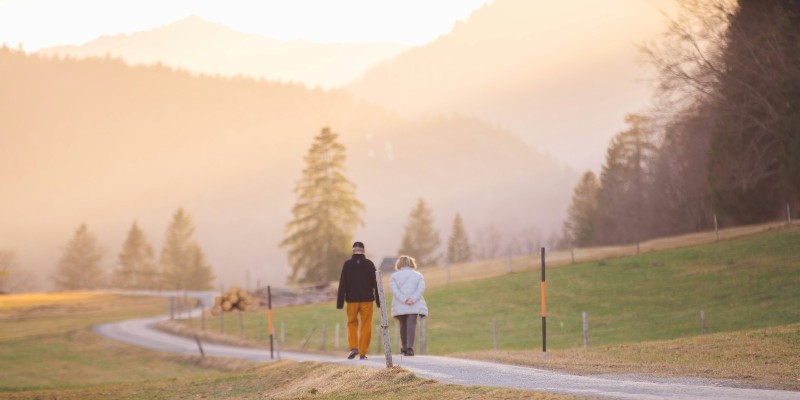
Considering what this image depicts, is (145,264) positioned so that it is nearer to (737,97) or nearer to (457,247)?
(457,247)

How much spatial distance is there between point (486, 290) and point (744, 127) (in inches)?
696

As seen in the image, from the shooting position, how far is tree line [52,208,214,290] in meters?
125

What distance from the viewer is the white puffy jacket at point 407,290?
2092 centimetres

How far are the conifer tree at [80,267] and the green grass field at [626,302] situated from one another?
79.0 m

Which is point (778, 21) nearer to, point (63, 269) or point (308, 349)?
point (308, 349)

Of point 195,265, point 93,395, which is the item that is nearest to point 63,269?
point 195,265

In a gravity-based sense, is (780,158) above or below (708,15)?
below

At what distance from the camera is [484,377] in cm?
1681

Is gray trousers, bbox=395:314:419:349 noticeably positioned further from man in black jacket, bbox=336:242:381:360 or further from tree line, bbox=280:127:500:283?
tree line, bbox=280:127:500:283

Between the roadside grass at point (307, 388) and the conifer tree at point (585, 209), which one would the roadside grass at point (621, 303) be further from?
the conifer tree at point (585, 209)

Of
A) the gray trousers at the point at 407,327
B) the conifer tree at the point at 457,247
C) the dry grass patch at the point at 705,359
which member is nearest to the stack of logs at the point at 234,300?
the dry grass patch at the point at 705,359

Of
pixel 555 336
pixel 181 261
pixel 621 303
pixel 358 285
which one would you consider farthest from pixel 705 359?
pixel 181 261

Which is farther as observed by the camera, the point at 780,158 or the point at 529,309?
the point at 780,158

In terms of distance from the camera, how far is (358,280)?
67.2ft
